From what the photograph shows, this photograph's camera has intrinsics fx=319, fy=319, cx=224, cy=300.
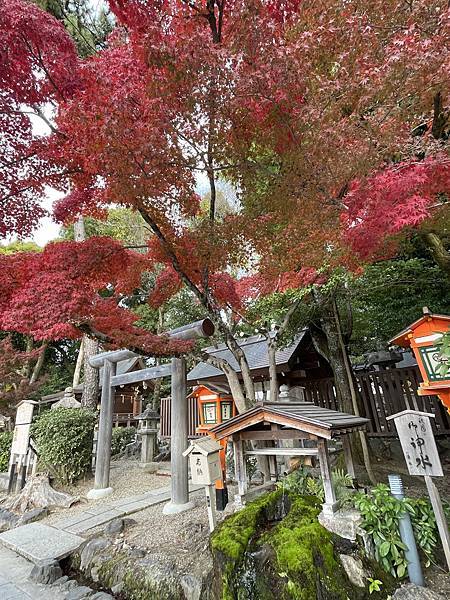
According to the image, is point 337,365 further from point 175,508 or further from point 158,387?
point 158,387

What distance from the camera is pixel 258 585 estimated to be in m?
2.42

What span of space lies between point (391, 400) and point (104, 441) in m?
6.60

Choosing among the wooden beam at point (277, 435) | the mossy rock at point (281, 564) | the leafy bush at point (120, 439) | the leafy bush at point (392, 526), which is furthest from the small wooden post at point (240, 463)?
the leafy bush at point (120, 439)

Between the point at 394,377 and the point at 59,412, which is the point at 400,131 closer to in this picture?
the point at 394,377

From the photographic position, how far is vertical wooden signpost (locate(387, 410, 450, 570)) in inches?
117

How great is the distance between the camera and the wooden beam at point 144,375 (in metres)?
6.55

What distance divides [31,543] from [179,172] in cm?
596

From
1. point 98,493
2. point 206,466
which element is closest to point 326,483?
point 206,466

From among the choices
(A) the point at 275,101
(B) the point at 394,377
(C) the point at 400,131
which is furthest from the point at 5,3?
(B) the point at 394,377

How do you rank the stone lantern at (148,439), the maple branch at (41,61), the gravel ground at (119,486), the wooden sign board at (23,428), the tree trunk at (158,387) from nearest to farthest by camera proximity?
the maple branch at (41,61), the gravel ground at (119,486), the wooden sign board at (23,428), the stone lantern at (148,439), the tree trunk at (158,387)

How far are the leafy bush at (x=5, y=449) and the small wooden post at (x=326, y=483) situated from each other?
10618 mm

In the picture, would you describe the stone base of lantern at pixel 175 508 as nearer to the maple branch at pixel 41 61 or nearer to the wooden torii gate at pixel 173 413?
the wooden torii gate at pixel 173 413

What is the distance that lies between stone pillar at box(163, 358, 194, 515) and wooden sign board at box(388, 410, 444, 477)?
377cm

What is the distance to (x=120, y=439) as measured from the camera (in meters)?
11.7
